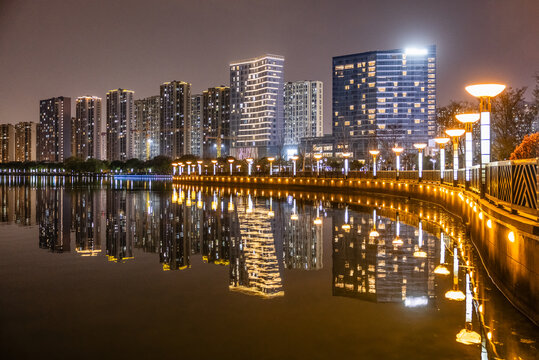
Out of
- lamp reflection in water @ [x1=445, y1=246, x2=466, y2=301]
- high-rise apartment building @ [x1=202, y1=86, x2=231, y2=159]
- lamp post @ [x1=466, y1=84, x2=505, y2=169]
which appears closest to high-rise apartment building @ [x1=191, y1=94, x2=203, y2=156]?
high-rise apartment building @ [x1=202, y1=86, x2=231, y2=159]

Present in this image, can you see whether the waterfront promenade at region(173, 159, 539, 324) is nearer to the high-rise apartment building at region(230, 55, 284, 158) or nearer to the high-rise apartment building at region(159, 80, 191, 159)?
the high-rise apartment building at region(230, 55, 284, 158)

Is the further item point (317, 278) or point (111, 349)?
point (317, 278)

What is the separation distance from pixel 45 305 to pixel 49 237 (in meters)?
8.67

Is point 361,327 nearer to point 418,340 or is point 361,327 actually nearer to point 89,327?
point 418,340

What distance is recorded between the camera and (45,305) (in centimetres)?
732

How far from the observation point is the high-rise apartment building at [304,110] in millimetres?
180125

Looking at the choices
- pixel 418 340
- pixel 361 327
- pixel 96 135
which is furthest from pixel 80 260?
pixel 96 135

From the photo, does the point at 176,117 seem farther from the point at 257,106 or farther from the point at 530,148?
the point at 530,148

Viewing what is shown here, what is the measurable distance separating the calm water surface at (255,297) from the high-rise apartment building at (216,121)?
484 feet

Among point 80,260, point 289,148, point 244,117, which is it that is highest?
point 244,117

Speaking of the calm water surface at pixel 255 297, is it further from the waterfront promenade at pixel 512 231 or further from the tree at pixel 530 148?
the tree at pixel 530 148

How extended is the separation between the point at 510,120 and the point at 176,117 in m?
139

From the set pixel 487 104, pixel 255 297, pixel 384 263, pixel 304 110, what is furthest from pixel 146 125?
pixel 255 297

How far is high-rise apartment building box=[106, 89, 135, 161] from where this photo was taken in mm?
176250
